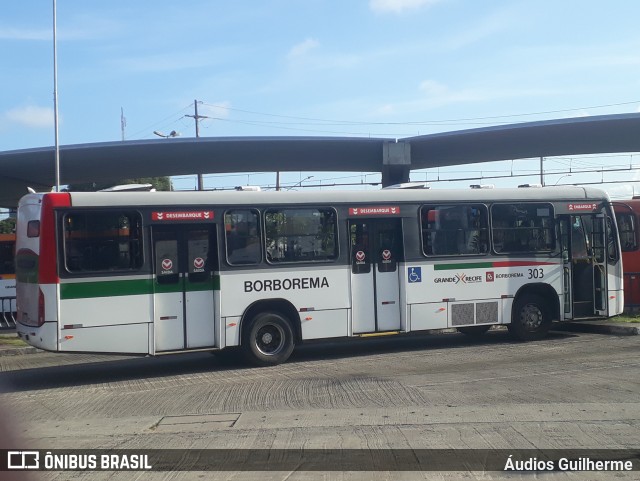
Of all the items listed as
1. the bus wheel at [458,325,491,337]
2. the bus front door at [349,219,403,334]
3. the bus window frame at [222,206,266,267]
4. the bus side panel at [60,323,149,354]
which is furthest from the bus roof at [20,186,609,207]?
the bus wheel at [458,325,491,337]

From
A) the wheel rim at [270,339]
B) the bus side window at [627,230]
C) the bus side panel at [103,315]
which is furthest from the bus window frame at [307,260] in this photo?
the bus side window at [627,230]

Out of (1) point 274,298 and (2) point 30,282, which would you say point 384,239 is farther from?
(2) point 30,282

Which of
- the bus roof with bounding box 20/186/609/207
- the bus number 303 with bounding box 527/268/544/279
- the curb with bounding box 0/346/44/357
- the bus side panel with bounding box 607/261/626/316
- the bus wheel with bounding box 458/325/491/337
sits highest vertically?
the bus roof with bounding box 20/186/609/207

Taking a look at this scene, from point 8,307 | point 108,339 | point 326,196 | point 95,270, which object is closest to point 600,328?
point 326,196

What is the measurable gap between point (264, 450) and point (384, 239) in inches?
298

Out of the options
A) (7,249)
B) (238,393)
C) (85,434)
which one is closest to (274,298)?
(238,393)

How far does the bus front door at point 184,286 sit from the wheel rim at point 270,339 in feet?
3.17

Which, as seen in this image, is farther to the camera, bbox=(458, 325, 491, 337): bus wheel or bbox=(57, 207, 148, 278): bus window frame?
bbox=(458, 325, 491, 337): bus wheel

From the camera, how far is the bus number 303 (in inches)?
623

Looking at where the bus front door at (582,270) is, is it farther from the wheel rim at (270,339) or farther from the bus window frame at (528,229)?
the wheel rim at (270,339)

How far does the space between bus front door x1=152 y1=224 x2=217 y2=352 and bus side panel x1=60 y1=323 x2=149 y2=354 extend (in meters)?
0.27

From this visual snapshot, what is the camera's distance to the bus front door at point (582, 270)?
1616cm

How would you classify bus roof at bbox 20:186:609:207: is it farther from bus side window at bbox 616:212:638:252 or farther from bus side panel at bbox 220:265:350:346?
bus side window at bbox 616:212:638:252

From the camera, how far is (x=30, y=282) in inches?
482
